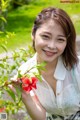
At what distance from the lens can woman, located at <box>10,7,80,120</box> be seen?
254 cm

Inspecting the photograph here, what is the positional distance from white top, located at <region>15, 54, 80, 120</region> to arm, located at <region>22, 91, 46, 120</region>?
2.1 inches

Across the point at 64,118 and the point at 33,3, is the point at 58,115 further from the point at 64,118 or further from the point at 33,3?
the point at 33,3

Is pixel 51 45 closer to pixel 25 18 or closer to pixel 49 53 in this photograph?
pixel 49 53

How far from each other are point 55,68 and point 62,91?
6.4 inches

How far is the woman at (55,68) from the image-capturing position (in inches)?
100

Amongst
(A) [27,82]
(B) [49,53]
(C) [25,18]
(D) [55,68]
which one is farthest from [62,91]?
(C) [25,18]

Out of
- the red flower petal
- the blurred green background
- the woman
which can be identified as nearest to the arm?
the woman

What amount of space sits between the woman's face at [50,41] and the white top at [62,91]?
22 centimetres

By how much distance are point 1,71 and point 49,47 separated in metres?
0.83

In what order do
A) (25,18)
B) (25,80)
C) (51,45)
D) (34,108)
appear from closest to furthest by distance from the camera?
(25,80) < (51,45) < (34,108) < (25,18)

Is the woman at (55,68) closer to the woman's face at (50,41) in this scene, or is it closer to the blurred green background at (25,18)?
the woman's face at (50,41)

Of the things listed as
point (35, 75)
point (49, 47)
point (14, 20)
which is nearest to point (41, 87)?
point (49, 47)

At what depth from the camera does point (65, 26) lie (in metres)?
2.56

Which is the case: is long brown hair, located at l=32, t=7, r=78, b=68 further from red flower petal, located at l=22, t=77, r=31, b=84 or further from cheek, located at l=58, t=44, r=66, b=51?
red flower petal, located at l=22, t=77, r=31, b=84
